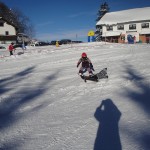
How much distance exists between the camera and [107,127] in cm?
573

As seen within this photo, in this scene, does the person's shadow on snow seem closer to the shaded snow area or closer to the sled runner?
the shaded snow area

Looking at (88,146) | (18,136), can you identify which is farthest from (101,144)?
(18,136)

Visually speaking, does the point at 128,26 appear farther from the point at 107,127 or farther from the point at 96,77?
→ the point at 107,127

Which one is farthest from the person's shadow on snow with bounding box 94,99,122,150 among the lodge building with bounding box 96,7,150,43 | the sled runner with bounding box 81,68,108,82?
the lodge building with bounding box 96,7,150,43

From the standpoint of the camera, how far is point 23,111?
748cm

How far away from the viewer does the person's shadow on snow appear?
489cm

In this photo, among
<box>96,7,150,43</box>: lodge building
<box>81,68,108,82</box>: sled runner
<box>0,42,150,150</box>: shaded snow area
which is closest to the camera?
<box>0,42,150,150</box>: shaded snow area

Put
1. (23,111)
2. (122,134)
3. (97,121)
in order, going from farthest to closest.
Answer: (23,111) → (97,121) → (122,134)

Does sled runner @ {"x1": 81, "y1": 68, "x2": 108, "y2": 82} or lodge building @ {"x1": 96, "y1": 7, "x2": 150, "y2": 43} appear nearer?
sled runner @ {"x1": 81, "y1": 68, "x2": 108, "y2": 82}

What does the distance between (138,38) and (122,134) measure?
50178 millimetres

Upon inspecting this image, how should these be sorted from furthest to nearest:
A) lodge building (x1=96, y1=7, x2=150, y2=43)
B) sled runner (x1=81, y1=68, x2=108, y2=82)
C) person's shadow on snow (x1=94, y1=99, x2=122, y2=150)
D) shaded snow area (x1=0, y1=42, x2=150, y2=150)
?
1. lodge building (x1=96, y1=7, x2=150, y2=43)
2. sled runner (x1=81, y1=68, x2=108, y2=82)
3. shaded snow area (x1=0, y1=42, x2=150, y2=150)
4. person's shadow on snow (x1=94, y1=99, x2=122, y2=150)

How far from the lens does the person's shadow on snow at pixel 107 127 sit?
4887mm


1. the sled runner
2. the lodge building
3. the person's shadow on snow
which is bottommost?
the person's shadow on snow

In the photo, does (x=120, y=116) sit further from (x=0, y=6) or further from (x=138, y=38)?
(x=0, y=6)
